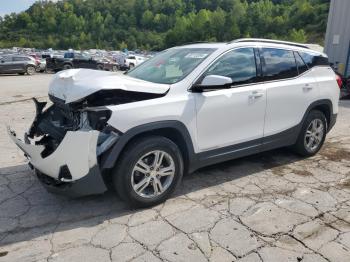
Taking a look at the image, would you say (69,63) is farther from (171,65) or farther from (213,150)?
(213,150)

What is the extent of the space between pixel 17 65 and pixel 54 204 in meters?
22.0

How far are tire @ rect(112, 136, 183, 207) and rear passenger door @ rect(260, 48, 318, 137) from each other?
1.47 metres

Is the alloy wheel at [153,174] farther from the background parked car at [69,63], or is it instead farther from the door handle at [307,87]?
the background parked car at [69,63]

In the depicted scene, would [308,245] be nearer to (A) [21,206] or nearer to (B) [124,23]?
(A) [21,206]

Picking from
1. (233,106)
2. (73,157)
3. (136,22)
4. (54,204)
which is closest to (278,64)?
(233,106)

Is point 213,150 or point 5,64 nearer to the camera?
point 213,150

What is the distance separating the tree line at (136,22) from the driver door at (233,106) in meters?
103

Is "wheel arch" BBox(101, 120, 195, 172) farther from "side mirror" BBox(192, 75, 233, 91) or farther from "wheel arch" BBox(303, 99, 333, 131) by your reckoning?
"wheel arch" BBox(303, 99, 333, 131)

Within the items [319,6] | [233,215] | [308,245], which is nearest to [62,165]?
[233,215]

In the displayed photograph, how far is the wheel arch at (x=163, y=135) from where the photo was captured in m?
3.30

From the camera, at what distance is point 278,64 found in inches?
182

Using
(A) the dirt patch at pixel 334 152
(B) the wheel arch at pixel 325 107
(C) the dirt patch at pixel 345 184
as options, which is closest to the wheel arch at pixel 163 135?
(C) the dirt patch at pixel 345 184

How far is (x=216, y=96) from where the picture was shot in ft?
12.9

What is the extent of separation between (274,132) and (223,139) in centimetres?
92
